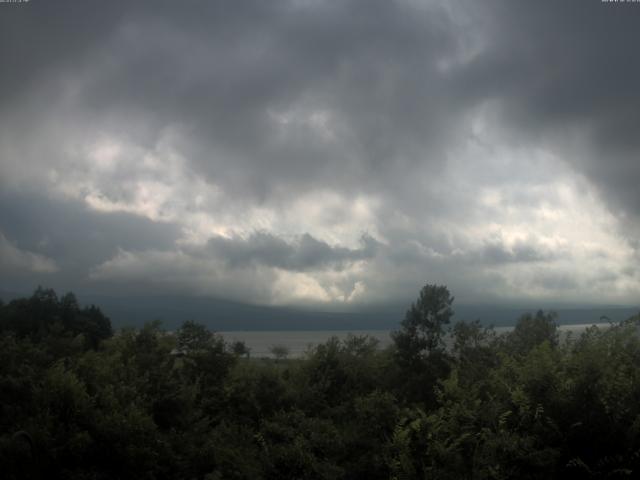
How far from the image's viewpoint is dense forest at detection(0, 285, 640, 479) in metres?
13.1

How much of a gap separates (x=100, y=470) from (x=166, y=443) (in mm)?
2129

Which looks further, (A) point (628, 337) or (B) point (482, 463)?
(A) point (628, 337)

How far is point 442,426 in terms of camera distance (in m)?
14.6

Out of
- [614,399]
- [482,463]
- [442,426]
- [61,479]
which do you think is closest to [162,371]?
Answer: [61,479]

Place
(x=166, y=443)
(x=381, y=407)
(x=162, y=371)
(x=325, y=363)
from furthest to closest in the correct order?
(x=325, y=363), (x=162, y=371), (x=381, y=407), (x=166, y=443)

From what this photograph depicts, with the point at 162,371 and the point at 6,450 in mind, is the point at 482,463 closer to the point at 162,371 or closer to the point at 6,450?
the point at 6,450

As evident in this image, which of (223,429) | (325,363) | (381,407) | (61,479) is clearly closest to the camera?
(61,479)

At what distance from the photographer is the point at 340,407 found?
883 inches

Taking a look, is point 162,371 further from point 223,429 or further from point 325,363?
point 325,363

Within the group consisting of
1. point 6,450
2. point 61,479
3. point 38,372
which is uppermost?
point 38,372

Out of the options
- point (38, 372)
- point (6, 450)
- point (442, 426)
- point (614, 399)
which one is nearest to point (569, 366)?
point (614, 399)

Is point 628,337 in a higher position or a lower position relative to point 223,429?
higher

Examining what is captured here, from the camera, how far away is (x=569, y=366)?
1430cm

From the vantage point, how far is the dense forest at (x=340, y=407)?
13086mm
